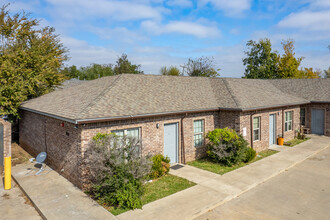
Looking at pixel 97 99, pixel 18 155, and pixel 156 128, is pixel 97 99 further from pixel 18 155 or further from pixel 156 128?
pixel 18 155

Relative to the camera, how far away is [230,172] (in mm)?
10883

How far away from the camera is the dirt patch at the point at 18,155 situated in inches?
498

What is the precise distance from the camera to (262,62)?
47.3 meters

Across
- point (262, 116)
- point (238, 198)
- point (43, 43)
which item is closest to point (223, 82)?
point (262, 116)

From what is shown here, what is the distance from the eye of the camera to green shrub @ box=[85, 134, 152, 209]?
296 inches

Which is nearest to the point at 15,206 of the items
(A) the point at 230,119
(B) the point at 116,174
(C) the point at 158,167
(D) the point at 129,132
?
(B) the point at 116,174

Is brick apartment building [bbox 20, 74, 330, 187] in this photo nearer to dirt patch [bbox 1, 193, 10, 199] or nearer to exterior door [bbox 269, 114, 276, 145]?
exterior door [bbox 269, 114, 276, 145]

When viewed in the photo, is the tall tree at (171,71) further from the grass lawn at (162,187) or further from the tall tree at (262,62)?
the grass lawn at (162,187)

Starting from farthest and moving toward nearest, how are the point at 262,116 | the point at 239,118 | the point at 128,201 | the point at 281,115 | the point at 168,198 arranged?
the point at 281,115 < the point at 262,116 < the point at 239,118 < the point at 168,198 < the point at 128,201

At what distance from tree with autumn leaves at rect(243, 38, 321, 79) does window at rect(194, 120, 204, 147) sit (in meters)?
38.7

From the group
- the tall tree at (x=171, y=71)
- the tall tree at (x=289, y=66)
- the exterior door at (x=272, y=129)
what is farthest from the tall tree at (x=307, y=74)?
the exterior door at (x=272, y=129)

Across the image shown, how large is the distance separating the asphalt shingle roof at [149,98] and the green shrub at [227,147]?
173 centimetres

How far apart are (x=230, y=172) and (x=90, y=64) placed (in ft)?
274

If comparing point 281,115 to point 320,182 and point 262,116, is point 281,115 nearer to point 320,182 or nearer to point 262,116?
point 262,116
